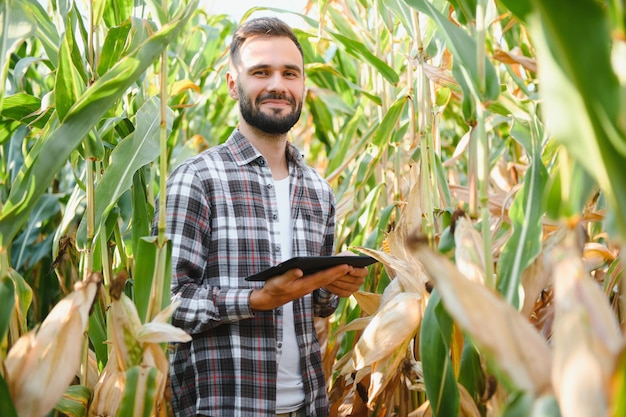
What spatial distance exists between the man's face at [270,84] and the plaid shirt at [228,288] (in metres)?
0.08

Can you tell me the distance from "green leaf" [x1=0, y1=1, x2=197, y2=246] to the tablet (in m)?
0.40

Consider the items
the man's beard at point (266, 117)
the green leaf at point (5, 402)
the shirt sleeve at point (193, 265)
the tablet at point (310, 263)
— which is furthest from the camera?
the man's beard at point (266, 117)

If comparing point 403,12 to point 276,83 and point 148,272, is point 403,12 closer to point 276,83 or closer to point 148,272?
point 276,83

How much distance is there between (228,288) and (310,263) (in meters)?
0.25

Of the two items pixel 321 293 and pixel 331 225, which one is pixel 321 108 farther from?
pixel 321 293

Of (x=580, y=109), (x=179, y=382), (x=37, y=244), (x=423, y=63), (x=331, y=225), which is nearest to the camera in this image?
(x=580, y=109)

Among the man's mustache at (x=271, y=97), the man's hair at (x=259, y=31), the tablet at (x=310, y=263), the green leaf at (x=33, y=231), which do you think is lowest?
the tablet at (x=310, y=263)

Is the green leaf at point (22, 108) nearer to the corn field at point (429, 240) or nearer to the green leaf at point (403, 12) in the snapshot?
the corn field at point (429, 240)

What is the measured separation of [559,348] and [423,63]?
78cm

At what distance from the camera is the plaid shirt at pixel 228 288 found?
1.36 m

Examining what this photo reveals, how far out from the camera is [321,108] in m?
2.54

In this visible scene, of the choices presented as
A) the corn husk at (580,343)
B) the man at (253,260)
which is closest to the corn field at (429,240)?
the corn husk at (580,343)

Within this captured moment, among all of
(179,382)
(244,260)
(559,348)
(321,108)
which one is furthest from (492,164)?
(559,348)

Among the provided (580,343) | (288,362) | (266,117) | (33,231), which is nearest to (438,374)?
(580,343)
